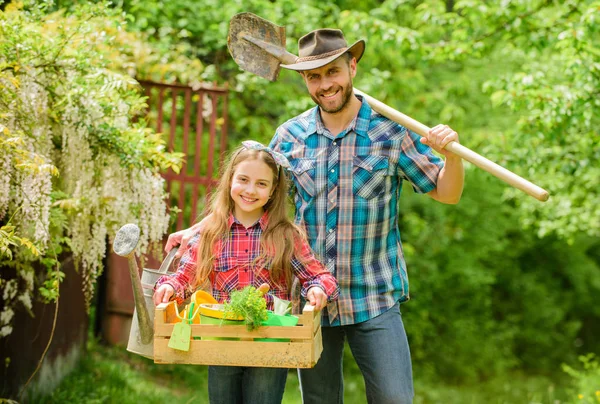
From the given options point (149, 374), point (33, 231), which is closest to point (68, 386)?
point (149, 374)

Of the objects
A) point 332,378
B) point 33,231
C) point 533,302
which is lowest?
point 533,302

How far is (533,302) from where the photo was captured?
12453mm

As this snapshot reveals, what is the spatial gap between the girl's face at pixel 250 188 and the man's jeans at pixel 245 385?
56cm

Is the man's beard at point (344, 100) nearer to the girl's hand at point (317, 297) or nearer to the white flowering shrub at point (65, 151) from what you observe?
the girl's hand at point (317, 297)

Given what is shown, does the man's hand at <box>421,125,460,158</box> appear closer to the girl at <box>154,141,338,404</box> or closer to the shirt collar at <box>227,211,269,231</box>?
the girl at <box>154,141,338,404</box>

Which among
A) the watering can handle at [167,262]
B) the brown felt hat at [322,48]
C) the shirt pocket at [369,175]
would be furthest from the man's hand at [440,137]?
the watering can handle at [167,262]

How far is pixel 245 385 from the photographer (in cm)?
282

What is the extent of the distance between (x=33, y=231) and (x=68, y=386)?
5.08 ft

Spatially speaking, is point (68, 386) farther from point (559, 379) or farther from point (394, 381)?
point (559, 379)

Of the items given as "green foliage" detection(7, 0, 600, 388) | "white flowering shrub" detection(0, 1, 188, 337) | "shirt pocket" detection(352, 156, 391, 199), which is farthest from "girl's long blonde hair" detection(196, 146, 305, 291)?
"green foliage" detection(7, 0, 600, 388)

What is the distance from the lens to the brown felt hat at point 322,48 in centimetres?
302

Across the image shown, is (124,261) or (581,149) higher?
(581,149)

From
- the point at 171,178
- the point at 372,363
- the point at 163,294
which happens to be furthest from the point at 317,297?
the point at 171,178

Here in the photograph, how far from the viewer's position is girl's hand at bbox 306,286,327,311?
2721mm
